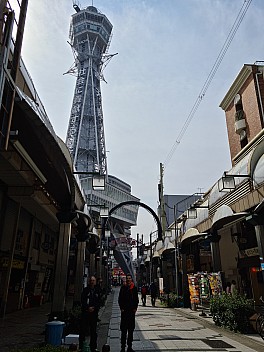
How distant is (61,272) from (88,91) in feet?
312

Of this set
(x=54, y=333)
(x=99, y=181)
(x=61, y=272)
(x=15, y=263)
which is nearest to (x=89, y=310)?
(x=54, y=333)

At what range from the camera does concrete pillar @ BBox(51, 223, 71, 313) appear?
999 centimetres

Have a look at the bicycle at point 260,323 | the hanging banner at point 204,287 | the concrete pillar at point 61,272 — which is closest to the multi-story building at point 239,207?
the hanging banner at point 204,287

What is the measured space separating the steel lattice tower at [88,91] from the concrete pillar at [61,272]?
68.6m

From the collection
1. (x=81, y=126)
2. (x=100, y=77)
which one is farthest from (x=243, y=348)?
(x=100, y=77)

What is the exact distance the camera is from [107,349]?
5258 millimetres

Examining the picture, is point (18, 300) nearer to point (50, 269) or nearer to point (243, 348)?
point (50, 269)

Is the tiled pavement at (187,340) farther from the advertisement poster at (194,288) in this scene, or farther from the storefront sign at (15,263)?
the storefront sign at (15,263)

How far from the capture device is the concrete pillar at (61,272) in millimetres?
9992

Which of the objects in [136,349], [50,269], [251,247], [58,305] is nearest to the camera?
[136,349]

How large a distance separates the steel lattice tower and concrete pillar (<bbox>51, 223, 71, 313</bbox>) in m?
68.6

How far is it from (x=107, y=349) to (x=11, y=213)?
11666 mm

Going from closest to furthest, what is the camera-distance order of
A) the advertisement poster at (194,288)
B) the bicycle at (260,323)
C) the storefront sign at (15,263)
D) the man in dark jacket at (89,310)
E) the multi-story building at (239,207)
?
the man in dark jacket at (89,310), the bicycle at (260,323), the multi-story building at (239,207), the storefront sign at (15,263), the advertisement poster at (194,288)

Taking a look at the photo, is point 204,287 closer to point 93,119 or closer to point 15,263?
point 15,263
